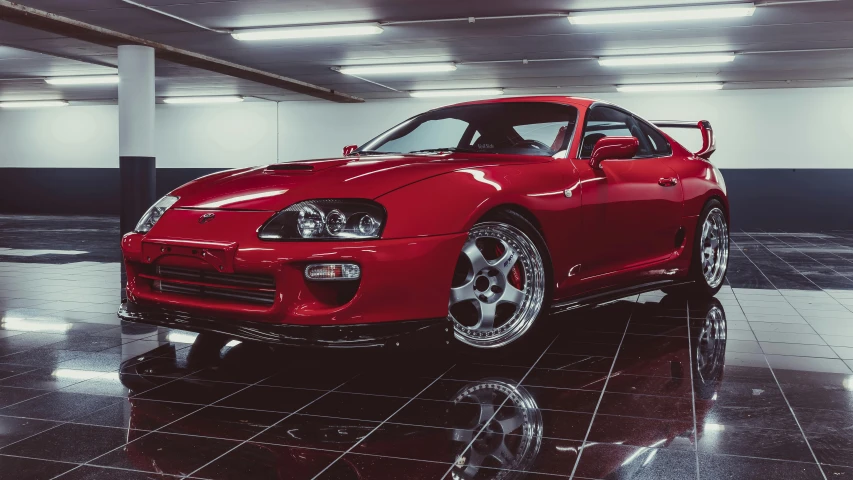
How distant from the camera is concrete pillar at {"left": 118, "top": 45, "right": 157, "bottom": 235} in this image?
11.6m

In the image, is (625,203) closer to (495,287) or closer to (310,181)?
(495,287)

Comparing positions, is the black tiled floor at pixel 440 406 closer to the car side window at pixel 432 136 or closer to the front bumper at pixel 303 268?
the front bumper at pixel 303 268

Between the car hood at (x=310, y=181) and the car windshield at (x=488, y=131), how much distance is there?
1.21 feet

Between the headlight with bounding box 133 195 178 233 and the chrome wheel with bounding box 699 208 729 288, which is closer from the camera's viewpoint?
the headlight with bounding box 133 195 178 233

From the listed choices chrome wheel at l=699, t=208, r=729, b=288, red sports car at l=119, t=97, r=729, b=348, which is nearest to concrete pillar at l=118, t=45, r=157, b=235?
red sports car at l=119, t=97, r=729, b=348

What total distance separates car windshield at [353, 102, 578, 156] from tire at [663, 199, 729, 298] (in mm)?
1531

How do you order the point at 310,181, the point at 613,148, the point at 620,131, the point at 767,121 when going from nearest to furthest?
the point at 310,181
the point at 613,148
the point at 620,131
the point at 767,121

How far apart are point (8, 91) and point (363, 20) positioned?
12999 mm

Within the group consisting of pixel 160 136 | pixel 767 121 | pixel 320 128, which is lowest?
pixel 160 136

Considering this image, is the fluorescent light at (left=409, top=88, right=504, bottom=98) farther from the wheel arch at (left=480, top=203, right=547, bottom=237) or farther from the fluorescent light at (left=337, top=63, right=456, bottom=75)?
the wheel arch at (left=480, top=203, right=547, bottom=237)

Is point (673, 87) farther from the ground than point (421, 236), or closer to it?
farther from the ground

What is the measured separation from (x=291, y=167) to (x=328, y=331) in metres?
0.99

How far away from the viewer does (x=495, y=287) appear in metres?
3.77

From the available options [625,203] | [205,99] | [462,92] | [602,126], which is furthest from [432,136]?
[205,99]
